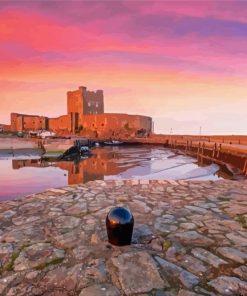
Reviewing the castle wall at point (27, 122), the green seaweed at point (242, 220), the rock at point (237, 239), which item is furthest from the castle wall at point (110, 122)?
the rock at point (237, 239)

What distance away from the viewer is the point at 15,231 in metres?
4.97

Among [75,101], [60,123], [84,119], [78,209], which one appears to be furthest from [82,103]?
[78,209]

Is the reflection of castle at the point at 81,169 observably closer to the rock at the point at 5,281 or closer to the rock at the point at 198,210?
the rock at the point at 198,210

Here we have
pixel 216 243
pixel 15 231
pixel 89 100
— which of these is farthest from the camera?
pixel 89 100

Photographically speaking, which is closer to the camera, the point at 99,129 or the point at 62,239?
the point at 62,239

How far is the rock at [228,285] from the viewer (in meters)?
3.18

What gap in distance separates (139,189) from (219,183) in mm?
2958

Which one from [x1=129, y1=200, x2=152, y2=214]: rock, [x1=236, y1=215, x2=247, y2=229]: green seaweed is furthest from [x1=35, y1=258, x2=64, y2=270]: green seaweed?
[x1=236, y1=215, x2=247, y2=229]: green seaweed

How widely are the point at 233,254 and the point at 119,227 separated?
181 cm

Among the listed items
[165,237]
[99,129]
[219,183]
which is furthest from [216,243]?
[99,129]

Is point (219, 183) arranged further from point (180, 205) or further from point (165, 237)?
point (165, 237)

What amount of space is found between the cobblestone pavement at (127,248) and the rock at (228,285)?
0.04 ft

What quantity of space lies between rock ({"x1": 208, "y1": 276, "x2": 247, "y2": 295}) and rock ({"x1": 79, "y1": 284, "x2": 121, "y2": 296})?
122 centimetres

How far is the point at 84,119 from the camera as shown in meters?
84.1
